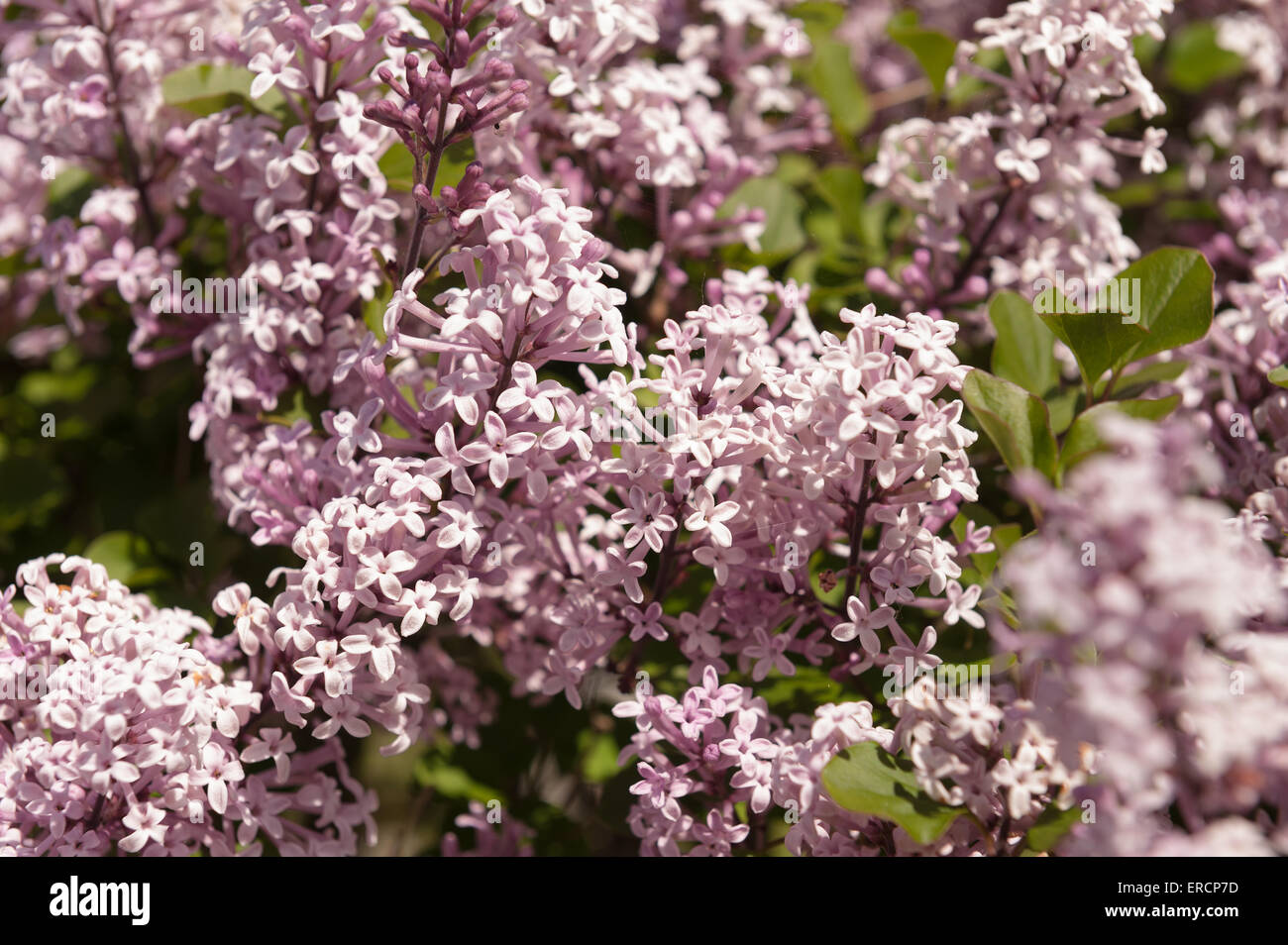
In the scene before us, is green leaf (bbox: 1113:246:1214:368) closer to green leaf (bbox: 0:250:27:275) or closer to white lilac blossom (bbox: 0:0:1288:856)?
white lilac blossom (bbox: 0:0:1288:856)

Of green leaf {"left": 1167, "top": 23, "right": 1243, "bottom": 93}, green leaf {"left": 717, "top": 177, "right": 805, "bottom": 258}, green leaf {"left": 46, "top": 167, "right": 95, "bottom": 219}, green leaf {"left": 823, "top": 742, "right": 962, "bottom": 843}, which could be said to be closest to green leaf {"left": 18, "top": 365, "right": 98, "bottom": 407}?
green leaf {"left": 46, "top": 167, "right": 95, "bottom": 219}

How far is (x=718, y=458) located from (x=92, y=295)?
1.26m

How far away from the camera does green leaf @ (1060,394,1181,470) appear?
1349 millimetres

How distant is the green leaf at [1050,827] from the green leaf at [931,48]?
1.49 meters

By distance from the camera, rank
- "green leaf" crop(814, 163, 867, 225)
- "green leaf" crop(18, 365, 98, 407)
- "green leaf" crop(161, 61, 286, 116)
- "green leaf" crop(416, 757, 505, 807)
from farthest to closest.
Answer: "green leaf" crop(18, 365, 98, 407) → "green leaf" crop(814, 163, 867, 225) → "green leaf" crop(416, 757, 505, 807) → "green leaf" crop(161, 61, 286, 116)

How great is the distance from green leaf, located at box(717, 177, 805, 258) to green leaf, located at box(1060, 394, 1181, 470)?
722 millimetres

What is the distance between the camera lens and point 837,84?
219cm

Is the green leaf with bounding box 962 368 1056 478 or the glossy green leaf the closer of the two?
the green leaf with bounding box 962 368 1056 478

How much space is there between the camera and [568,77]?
156cm

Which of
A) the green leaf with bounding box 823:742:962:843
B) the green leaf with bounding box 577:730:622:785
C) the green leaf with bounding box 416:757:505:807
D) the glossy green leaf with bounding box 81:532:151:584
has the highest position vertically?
the green leaf with bounding box 823:742:962:843

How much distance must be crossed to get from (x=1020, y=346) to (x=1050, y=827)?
75cm

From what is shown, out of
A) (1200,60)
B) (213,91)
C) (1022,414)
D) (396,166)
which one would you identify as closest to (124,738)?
(396,166)

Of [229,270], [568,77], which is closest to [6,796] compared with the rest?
[229,270]

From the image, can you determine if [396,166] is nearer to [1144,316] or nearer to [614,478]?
[614,478]
